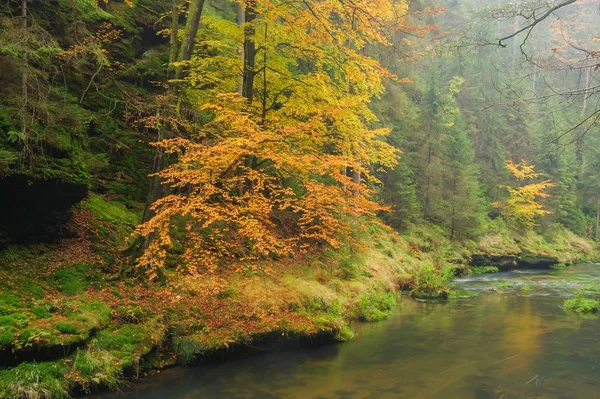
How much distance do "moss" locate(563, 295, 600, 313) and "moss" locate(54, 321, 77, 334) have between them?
14397mm

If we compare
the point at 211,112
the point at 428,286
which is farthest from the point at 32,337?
the point at 428,286

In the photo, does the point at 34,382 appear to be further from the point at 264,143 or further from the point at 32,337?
the point at 264,143

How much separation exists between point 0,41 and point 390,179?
61.1 ft

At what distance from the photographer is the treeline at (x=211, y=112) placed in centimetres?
815

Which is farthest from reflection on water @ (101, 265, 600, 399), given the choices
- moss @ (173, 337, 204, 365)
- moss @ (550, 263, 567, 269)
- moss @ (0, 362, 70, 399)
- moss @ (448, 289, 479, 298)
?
moss @ (550, 263, 567, 269)

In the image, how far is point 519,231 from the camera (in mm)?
30891

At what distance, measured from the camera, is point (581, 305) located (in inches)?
550

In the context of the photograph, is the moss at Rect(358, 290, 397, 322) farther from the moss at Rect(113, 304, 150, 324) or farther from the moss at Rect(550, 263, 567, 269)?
the moss at Rect(550, 263, 567, 269)

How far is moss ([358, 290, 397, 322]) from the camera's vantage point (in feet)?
40.8

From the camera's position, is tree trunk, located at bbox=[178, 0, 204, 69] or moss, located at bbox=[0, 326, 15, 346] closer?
moss, located at bbox=[0, 326, 15, 346]

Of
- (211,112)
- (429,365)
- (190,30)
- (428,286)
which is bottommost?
(429,365)

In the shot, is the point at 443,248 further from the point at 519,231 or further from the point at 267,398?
the point at 267,398

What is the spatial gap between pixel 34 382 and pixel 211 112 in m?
7.31

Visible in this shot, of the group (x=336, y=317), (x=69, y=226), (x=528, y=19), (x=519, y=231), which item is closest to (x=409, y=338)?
(x=336, y=317)
